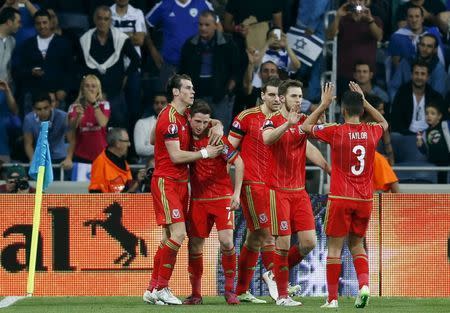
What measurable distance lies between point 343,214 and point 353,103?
113 cm

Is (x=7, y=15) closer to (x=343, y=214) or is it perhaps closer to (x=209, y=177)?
(x=209, y=177)

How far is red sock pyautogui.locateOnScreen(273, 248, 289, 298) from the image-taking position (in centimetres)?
1450

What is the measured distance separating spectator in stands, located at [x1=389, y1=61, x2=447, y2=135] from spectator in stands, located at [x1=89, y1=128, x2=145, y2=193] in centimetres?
412

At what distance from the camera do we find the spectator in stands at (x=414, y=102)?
19734 millimetres

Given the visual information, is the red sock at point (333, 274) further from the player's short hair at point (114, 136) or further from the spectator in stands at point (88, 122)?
the spectator in stands at point (88, 122)

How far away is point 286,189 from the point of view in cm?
1463

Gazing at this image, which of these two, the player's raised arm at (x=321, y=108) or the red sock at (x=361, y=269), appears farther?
the red sock at (x=361, y=269)

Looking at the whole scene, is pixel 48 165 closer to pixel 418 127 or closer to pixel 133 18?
pixel 133 18

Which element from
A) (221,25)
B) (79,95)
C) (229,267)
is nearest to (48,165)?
(229,267)

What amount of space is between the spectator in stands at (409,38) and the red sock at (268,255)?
581 cm

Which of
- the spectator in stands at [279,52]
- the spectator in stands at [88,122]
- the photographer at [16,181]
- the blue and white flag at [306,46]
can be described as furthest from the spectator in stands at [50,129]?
the blue and white flag at [306,46]

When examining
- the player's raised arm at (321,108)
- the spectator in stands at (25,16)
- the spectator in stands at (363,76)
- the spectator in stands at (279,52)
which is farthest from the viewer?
the spectator in stands at (25,16)

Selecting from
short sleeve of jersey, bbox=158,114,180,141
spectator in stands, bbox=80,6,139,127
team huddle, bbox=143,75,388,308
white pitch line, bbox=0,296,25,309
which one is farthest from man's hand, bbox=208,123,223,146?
spectator in stands, bbox=80,6,139,127

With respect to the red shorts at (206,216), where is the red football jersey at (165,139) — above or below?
above
